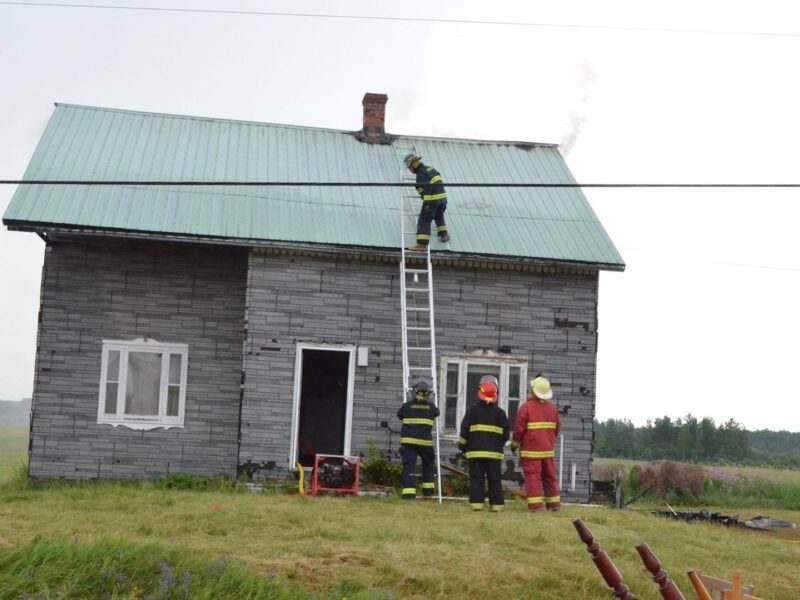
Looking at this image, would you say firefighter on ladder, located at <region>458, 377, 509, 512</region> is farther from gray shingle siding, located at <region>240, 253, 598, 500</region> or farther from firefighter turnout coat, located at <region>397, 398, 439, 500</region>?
gray shingle siding, located at <region>240, 253, 598, 500</region>

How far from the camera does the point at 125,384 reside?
18891 millimetres

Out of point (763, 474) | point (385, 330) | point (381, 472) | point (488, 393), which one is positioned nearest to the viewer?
point (488, 393)

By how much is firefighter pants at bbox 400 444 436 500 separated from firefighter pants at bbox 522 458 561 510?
60.4 inches

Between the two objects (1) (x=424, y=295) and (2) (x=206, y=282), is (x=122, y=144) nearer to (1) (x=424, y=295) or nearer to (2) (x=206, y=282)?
(2) (x=206, y=282)

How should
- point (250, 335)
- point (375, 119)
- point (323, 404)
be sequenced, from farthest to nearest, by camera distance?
point (375, 119), point (323, 404), point (250, 335)

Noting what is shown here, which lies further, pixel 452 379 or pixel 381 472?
pixel 452 379

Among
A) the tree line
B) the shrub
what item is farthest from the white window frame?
the tree line

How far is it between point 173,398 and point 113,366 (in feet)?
3.65

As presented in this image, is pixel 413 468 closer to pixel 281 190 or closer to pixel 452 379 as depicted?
pixel 452 379

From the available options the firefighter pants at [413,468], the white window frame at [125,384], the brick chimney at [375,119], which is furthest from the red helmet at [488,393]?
the brick chimney at [375,119]

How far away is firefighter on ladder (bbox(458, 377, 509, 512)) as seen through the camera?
15.7 m

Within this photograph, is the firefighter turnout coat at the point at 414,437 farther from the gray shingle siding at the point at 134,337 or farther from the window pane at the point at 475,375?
the gray shingle siding at the point at 134,337

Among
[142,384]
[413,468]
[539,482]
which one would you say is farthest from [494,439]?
[142,384]

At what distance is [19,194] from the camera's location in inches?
723
